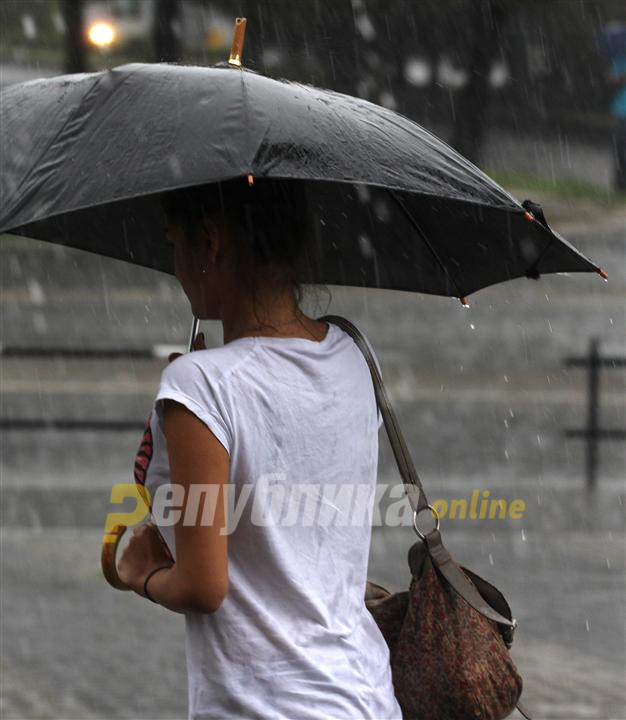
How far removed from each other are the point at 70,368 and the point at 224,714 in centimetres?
1302

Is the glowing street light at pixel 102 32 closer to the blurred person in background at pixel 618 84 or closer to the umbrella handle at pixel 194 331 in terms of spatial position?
the blurred person in background at pixel 618 84

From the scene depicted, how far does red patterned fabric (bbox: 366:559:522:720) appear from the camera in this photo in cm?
267

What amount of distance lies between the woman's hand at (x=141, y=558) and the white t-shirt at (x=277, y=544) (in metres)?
0.05

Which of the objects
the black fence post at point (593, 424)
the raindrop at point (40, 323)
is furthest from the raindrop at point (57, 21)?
the black fence post at point (593, 424)

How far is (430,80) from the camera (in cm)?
3534

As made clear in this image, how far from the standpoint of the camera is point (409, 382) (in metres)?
15.2

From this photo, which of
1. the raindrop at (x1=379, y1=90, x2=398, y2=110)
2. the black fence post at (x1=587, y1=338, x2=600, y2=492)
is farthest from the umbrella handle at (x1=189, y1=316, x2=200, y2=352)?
the raindrop at (x1=379, y1=90, x2=398, y2=110)

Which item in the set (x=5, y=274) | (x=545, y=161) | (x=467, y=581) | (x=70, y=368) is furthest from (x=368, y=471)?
(x=545, y=161)

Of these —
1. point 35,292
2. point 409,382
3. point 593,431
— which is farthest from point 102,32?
point 593,431

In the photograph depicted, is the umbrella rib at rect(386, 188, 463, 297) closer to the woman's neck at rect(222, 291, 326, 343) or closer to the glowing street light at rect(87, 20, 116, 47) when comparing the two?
the woman's neck at rect(222, 291, 326, 343)

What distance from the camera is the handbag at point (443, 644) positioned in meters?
2.67

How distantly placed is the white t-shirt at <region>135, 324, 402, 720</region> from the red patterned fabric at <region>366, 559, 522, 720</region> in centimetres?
11

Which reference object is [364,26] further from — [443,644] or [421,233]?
[443,644]

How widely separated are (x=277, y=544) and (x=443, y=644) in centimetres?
43
